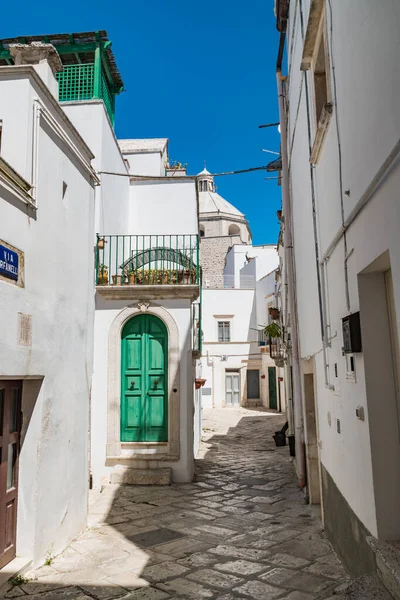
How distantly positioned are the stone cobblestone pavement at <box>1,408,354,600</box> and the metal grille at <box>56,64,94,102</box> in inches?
361

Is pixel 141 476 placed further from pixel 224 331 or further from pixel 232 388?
pixel 224 331

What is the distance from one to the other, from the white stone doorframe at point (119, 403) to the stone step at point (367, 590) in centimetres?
664

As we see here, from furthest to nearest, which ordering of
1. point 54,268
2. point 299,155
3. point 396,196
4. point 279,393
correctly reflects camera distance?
point 279,393 → point 299,155 → point 54,268 → point 396,196

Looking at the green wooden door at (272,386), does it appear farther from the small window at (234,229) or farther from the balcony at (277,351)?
the small window at (234,229)

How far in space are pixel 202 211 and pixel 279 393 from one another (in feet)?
82.9

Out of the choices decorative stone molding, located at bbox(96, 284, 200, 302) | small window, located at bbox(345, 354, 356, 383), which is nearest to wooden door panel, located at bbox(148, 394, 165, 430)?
decorative stone molding, located at bbox(96, 284, 200, 302)

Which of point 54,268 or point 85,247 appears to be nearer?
point 54,268

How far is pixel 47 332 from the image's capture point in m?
5.53

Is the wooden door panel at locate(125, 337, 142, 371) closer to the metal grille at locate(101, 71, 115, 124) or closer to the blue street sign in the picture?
the blue street sign

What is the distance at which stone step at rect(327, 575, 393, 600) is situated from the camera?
2.84m

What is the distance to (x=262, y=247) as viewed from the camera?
3741 centimetres

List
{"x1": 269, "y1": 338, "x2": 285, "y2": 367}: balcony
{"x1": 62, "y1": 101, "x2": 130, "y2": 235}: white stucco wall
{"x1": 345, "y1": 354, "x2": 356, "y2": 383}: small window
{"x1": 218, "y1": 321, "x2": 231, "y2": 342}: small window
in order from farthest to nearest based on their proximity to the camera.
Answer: {"x1": 218, "y1": 321, "x2": 231, "y2": 342}: small window < {"x1": 269, "y1": 338, "x2": 285, "y2": 367}: balcony < {"x1": 62, "y1": 101, "x2": 130, "y2": 235}: white stucco wall < {"x1": 345, "y1": 354, "x2": 356, "y2": 383}: small window

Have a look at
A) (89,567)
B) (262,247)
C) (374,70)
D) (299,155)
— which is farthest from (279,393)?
(374,70)

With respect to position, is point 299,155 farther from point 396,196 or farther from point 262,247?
point 262,247
